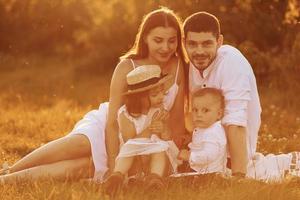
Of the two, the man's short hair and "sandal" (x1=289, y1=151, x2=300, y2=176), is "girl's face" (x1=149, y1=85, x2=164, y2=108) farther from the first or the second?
"sandal" (x1=289, y1=151, x2=300, y2=176)

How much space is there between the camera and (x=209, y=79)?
6957 millimetres

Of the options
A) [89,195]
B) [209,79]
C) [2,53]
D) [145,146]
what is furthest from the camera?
[2,53]

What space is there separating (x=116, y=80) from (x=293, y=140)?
3.38 m

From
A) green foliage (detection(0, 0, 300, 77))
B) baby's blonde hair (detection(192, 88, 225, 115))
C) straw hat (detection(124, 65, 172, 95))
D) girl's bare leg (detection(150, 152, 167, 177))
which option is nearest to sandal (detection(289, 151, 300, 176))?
baby's blonde hair (detection(192, 88, 225, 115))

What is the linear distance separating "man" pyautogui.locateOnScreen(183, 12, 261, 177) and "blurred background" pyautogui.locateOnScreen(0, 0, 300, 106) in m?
5.77

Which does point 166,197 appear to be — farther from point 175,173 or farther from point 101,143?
point 101,143

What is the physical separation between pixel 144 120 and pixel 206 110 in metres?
0.59

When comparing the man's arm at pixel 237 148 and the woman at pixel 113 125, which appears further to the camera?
the woman at pixel 113 125

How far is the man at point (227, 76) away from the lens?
6.61 m

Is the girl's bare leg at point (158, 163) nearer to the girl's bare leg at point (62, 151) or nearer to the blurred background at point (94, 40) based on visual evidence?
the girl's bare leg at point (62, 151)

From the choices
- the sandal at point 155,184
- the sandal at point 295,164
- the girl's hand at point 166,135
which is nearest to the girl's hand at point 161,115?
the girl's hand at point 166,135

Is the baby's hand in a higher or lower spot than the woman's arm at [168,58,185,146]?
lower

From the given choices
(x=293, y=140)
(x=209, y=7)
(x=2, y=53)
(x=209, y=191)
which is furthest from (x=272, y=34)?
(x=209, y=191)

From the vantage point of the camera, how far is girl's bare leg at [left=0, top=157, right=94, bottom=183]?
6719 mm
